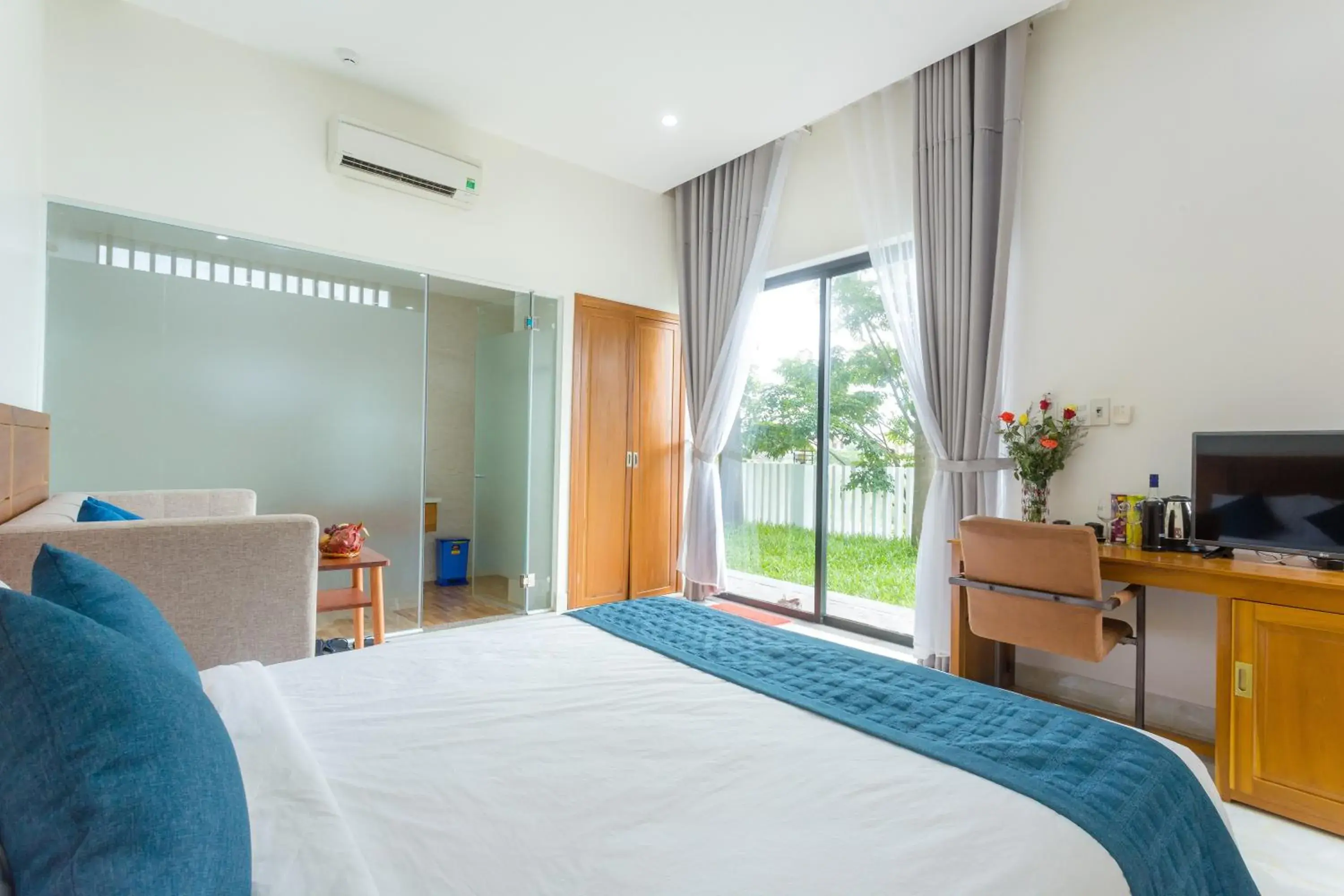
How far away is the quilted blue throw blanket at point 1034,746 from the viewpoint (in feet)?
3.29

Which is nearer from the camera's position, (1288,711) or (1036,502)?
(1288,711)

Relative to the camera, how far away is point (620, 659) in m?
1.65

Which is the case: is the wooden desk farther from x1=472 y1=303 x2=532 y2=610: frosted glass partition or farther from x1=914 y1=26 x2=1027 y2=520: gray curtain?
x1=472 y1=303 x2=532 y2=610: frosted glass partition

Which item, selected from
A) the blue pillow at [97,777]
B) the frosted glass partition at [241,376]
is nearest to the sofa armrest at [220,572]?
the frosted glass partition at [241,376]

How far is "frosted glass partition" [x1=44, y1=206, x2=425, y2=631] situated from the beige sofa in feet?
2.70

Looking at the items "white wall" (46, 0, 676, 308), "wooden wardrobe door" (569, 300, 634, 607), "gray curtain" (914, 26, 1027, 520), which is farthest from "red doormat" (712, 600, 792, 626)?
"white wall" (46, 0, 676, 308)

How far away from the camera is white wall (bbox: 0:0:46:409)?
203 cm

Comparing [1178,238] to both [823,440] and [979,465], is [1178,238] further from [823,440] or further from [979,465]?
[823,440]

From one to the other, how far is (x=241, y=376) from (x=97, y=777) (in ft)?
10.5

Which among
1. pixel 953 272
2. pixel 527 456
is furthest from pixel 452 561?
pixel 953 272

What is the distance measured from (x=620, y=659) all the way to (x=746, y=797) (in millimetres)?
696

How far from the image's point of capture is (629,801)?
98 centimetres

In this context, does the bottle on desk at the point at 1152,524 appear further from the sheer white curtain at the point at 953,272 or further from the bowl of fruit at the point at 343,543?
the bowl of fruit at the point at 343,543

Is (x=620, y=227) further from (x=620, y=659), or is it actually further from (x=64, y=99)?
(x=620, y=659)
